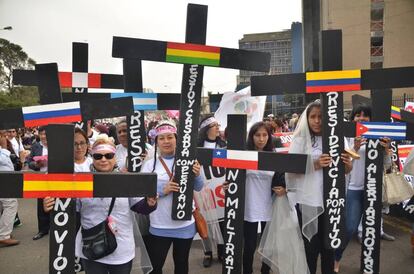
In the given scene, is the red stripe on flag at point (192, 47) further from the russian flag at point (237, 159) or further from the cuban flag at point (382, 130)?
the cuban flag at point (382, 130)

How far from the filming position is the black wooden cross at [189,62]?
9.47ft

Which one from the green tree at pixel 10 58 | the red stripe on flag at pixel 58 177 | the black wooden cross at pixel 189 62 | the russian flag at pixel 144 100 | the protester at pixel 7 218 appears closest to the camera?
the red stripe on flag at pixel 58 177

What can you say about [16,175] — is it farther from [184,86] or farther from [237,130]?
[237,130]

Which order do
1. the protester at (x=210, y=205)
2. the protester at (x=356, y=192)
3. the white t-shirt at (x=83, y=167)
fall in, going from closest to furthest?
the white t-shirt at (x=83, y=167), the protester at (x=356, y=192), the protester at (x=210, y=205)

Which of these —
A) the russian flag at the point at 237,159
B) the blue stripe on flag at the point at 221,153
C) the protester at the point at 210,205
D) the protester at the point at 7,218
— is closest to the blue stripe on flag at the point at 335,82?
the russian flag at the point at 237,159

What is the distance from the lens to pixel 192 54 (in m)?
2.92

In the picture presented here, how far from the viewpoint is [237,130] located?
10.3 feet

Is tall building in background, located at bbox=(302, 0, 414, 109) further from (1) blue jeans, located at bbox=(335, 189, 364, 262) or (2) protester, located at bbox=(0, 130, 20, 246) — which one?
(2) protester, located at bbox=(0, 130, 20, 246)

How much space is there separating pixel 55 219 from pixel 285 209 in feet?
6.80

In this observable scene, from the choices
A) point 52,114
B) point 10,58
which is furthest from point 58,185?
point 10,58

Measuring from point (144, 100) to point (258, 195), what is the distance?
4.66ft

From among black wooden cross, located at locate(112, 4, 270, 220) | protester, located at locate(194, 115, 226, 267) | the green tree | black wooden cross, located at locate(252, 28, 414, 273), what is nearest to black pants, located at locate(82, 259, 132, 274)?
black wooden cross, located at locate(112, 4, 270, 220)

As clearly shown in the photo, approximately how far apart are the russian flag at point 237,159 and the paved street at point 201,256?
1749 mm

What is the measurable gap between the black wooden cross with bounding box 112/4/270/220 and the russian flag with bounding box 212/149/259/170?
30 cm
